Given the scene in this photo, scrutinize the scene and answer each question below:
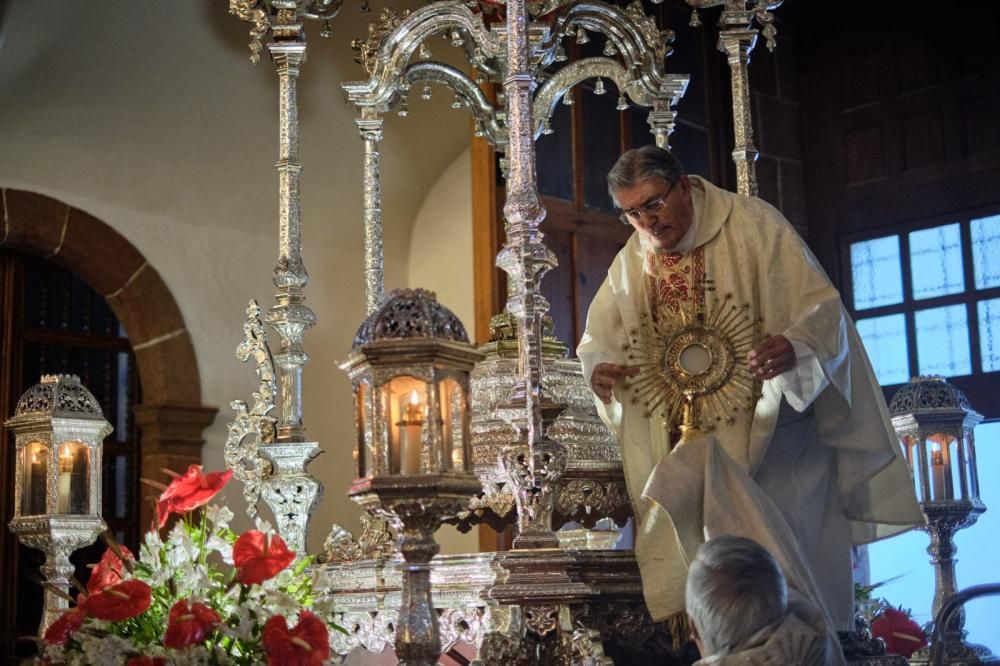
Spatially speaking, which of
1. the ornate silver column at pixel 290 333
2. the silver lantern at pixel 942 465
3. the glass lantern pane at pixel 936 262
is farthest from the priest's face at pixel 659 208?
the glass lantern pane at pixel 936 262

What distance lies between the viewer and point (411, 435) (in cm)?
358

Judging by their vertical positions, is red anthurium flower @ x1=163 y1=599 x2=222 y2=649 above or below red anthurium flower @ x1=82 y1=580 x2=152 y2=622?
below

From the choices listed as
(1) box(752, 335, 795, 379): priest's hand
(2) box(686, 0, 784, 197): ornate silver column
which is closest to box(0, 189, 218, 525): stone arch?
(2) box(686, 0, 784, 197): ornate silver column

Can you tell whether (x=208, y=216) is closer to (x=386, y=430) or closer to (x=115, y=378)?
(x=115, y=378)

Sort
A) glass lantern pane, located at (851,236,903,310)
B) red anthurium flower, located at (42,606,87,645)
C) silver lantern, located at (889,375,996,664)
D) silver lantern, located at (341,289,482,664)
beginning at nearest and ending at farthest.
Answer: silver lantern, located at (341,289,482,664) < red anthurium flower, located at (42,606,87,645) < silver lantern, located at (889,375,996,664) < glass lantern pane, located at (851,236,903,310)

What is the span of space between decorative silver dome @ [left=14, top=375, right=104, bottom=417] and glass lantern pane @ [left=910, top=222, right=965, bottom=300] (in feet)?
18.9

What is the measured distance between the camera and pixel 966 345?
9266 millimetres

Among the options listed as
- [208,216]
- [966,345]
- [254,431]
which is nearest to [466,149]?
[208,216]

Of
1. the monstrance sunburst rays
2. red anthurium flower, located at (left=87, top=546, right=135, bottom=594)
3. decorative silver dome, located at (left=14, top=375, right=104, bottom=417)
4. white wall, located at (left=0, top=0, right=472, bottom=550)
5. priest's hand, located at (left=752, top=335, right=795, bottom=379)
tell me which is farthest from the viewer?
white wall, located at (left=0, top=0, right=472, bottom=550)

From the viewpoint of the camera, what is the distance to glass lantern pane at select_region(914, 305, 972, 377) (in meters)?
9.29

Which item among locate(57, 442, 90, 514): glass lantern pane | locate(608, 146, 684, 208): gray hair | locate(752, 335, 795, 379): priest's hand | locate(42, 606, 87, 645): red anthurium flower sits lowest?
locate(42, 606, 87, 645): red anthurium flower

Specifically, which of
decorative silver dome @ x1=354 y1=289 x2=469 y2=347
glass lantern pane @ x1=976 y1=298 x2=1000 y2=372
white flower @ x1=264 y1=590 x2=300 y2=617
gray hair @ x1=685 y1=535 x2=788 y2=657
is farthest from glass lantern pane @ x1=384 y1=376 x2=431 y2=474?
glass lantern pane @ x1=976 y1=298 x2=1000 y2=372

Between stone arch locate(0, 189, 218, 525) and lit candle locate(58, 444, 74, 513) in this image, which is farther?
stone arch locate(0, 189, 218, 525)

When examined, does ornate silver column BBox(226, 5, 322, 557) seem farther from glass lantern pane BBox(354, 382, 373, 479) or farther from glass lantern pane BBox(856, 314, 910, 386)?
glass lantern pane BBox(856, 314, 910, 386)
